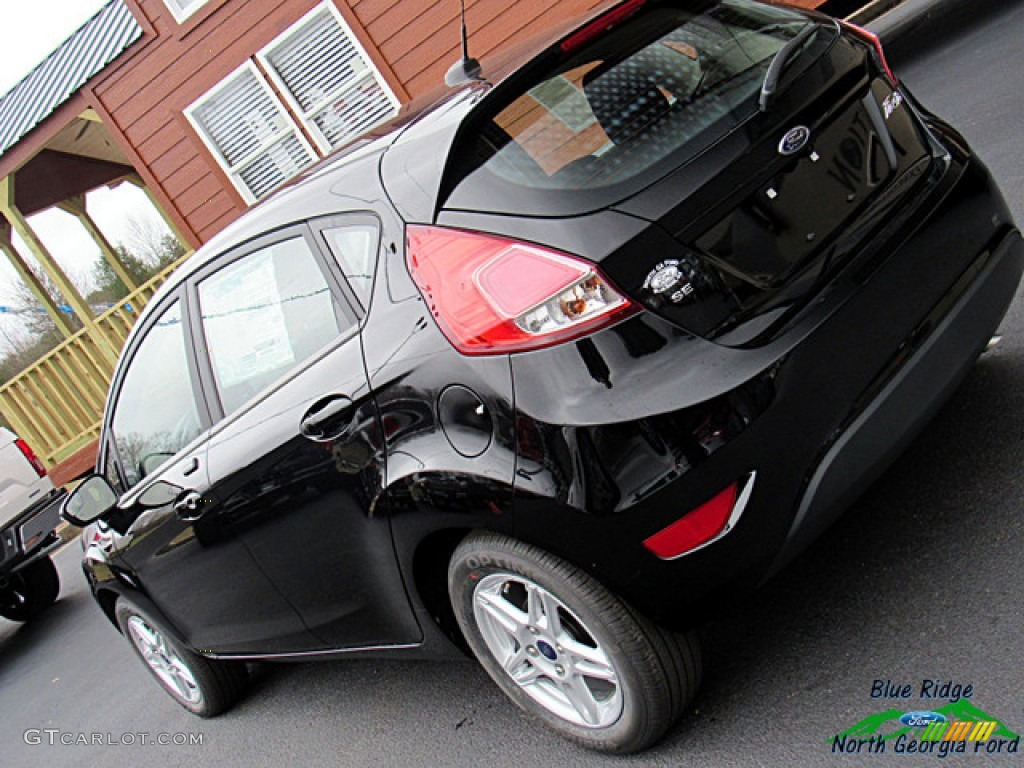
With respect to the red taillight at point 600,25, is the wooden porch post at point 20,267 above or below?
above

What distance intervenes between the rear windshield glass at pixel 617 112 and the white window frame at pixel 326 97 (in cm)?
827

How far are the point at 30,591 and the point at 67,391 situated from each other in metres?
5.64

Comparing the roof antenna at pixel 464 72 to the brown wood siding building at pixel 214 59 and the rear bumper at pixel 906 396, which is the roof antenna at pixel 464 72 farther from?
the brown wood siding building at pixel 214 59

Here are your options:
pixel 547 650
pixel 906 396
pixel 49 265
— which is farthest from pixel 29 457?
pixel 906 396

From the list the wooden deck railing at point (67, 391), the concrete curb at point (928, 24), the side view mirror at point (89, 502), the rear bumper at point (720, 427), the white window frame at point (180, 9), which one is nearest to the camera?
the rear bumper at point (720, 427)

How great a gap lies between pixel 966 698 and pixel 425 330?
153 cm

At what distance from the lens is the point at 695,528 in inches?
85.4

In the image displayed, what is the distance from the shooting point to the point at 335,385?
2.68 meters

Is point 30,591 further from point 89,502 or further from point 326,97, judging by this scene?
point 326,97

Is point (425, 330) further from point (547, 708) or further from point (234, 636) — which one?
point (234, 636)

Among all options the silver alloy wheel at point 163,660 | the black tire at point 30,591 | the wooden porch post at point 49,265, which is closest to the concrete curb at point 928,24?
the silver alloy wheel at point 163,660

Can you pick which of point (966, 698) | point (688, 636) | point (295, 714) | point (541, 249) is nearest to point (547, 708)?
point (688, 636)

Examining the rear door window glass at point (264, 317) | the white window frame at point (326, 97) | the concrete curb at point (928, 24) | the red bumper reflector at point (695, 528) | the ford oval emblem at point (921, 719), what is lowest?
the ford oval emblem at point (921, 719)

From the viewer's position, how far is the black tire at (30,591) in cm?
752
